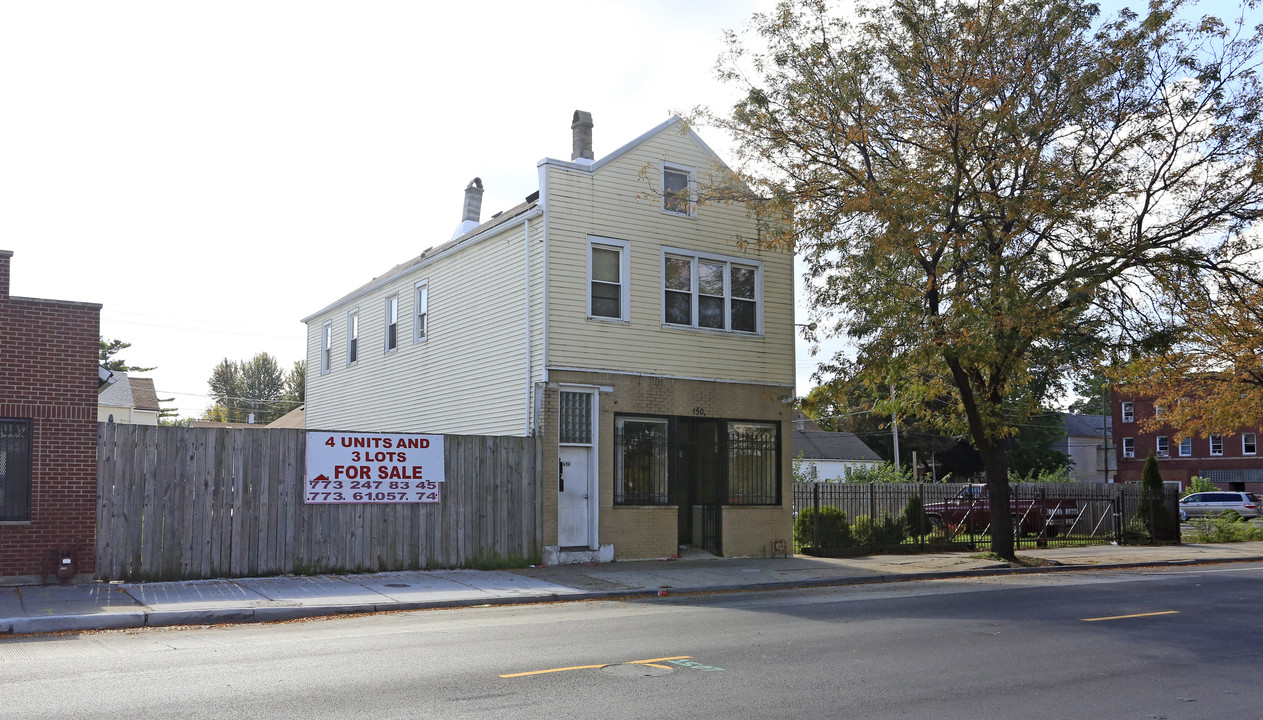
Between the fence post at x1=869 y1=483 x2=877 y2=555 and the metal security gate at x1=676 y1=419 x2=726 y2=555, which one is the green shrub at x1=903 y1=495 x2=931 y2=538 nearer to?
the fence post at x1=869 y1=483 x2=877 y2=555

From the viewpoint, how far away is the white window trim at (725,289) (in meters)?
20.9

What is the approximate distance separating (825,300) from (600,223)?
4902mm

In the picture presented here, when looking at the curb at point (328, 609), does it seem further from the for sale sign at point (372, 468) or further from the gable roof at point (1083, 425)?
the gable roof at point (1083, 425)

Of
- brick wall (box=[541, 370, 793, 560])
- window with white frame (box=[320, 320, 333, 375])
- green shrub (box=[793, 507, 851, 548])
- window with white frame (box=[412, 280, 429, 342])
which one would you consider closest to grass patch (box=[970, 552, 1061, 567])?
green shrub (box=[793, 507, 851, 548])

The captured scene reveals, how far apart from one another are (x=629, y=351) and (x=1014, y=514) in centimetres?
1339

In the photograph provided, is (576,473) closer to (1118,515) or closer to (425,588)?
(425,588)

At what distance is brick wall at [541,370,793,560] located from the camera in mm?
19234

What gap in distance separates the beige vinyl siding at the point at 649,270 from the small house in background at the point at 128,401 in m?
34.6

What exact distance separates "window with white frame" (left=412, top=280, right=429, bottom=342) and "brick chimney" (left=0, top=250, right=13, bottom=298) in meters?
10.3

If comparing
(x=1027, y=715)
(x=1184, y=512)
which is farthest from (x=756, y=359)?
(x=1184, y=512)

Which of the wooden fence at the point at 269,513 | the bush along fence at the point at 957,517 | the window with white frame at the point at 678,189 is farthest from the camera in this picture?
the bush along fence at the point at 957,517

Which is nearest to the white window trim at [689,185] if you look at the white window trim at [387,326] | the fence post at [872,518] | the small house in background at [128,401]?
the fence post at [872,518]

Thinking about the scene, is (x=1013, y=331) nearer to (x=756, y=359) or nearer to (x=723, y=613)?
(x=756, y=359)

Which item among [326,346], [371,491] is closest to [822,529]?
[371,491]
